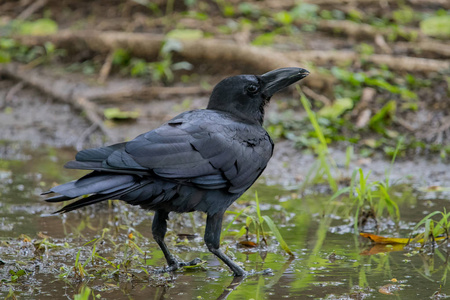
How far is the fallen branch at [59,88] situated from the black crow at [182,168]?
14.2 feet

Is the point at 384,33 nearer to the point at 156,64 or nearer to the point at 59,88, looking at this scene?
the point at 156,64

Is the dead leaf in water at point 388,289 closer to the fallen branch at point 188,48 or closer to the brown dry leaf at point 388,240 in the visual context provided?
the brown dry leaf at point 388,240

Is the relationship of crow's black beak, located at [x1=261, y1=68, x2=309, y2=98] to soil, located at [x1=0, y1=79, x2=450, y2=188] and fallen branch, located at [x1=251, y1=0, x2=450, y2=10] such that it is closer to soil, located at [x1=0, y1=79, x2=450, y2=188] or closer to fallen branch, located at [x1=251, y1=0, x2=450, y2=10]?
soil, located at [x1=0, y1=79, x2=450, y2=188]

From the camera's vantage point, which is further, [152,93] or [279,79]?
[152,93]

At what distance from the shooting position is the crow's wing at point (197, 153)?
362cm

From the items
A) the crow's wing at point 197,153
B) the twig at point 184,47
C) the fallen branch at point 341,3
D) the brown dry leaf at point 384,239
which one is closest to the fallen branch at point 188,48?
the twig at point 184,47

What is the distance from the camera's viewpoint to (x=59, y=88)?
381 inches

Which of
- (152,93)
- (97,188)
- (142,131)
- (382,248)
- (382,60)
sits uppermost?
(97,188)

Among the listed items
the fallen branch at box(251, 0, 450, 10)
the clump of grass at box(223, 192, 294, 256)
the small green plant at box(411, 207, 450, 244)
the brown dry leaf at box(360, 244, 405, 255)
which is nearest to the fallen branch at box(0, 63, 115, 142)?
the fallen branch at box(251, 0, 450, 10)

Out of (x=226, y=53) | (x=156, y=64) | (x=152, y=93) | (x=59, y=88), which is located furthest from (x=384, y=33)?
(x=59, y=88)

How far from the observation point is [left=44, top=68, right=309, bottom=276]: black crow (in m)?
3.55

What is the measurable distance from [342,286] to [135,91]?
20.4ft

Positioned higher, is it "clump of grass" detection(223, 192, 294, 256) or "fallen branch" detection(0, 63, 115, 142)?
"clump of grass" detection(223, 192, 294, 256)

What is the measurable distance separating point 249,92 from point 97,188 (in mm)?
1555
